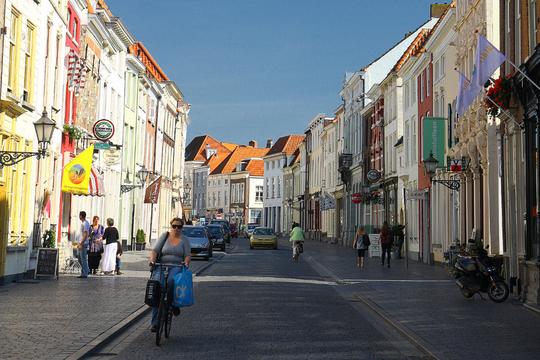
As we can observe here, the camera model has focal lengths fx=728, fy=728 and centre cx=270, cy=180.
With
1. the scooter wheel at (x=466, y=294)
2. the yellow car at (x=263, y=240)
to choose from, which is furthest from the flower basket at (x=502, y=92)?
the yellow car at (x=263, y=240)

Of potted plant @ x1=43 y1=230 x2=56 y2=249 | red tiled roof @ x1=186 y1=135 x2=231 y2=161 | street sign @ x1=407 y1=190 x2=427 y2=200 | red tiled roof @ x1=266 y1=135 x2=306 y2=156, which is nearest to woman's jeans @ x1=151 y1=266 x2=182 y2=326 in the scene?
potted plant @ x1=43 y1=230 x2=56 y2=249

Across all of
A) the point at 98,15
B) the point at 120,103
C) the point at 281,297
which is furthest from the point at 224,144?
the point at 281,297

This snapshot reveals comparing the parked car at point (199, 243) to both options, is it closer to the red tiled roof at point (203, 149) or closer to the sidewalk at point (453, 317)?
the sidewalk at point (453, 317)

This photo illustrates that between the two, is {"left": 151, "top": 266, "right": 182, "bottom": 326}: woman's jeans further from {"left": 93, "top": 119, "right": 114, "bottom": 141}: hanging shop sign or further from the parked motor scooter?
{"left": 93, "top": 119, "right": 114, "bottom": 141}: hanging shop sign

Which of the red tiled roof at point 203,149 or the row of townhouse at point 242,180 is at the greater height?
the red tiled roof at point 203,149

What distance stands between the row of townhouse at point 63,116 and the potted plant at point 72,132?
0.12 feet

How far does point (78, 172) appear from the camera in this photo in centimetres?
2278

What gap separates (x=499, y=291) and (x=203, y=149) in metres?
113

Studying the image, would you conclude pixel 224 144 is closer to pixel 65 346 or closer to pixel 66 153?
pixel 66 153

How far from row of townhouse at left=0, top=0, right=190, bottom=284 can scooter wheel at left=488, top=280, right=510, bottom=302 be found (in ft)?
35.3

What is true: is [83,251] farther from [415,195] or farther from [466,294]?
[415,195]

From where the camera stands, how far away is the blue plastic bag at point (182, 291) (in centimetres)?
1000

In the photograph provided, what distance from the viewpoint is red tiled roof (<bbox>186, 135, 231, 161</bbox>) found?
415ft

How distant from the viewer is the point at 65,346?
9.09m
